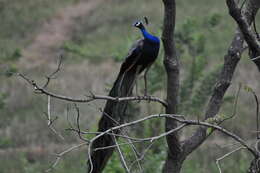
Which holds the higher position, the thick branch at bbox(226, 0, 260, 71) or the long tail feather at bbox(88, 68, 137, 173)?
the thick branch at bbox(226, 0, 260, 71)

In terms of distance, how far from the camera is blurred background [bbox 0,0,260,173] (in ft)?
30.3

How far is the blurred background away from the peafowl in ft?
0.75

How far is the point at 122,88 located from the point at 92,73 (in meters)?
11.9

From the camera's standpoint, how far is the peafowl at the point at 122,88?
4586 mm

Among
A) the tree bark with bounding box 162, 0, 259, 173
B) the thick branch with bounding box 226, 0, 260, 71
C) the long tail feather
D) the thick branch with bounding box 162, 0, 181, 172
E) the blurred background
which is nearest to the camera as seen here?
the thick branch with bounding box 226, 0, 260, 71

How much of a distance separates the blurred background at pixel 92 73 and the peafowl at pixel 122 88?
23 cm

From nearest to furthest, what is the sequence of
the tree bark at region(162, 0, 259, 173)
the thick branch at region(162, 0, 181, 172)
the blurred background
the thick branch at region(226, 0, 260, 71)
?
the thick branch at region(226, 0, 260, 71), the thick branch at region(162, 0, 181, 172), the tree bark at region(162, 0, 259, 173), the blurred background

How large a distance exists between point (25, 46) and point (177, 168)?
1734cm

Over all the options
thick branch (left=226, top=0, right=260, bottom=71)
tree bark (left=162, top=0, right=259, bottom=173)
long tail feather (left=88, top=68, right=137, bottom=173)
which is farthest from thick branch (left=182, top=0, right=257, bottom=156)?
long tail feather (left=88, top=68, right=137, bottom=173)

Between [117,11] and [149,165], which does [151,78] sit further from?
[117,11]

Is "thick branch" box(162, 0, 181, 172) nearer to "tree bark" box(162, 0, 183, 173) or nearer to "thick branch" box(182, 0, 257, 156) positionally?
"tree bark" box(162, 0, 183, 173)

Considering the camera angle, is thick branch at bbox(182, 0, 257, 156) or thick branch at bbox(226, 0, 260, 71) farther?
thick branch at bbox(182, 0, 257, 156)

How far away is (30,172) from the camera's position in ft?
27.5

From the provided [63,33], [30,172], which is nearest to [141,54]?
[30,172]
